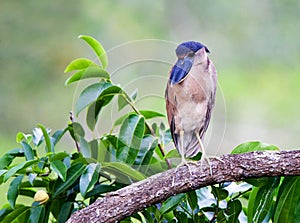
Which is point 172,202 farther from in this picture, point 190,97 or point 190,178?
point 190,97

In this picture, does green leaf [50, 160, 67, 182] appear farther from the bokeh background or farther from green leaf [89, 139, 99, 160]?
the bokeh background

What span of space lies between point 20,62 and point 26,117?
0.40 meters

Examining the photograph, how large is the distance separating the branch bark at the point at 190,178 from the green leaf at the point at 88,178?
0.18ft

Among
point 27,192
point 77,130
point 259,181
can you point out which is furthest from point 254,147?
point 27,192

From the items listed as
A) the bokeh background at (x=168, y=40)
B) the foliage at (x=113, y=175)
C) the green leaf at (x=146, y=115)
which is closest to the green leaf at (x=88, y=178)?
the foliage at (x=113, y=175)

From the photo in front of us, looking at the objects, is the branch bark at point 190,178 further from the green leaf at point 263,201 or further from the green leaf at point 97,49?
the green leaf at point 97,49

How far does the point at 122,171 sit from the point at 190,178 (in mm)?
126

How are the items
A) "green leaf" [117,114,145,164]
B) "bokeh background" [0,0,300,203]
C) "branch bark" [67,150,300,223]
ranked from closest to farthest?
"branch bark" [67,150,300,223]
"green leaf" [117,114,145,164]
"bokeh background" [0,0,300,203]

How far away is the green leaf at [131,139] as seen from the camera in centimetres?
84

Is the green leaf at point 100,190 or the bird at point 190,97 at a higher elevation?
the bird at point 190,97

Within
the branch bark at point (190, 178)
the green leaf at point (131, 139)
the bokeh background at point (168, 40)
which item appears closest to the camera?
the branch bark at point (190, 178)

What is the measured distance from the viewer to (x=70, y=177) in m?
0.83

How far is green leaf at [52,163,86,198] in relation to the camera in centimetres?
83

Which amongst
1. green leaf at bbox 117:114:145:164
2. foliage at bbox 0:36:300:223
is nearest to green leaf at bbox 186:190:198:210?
foliage at bbox 0:36:300:223
